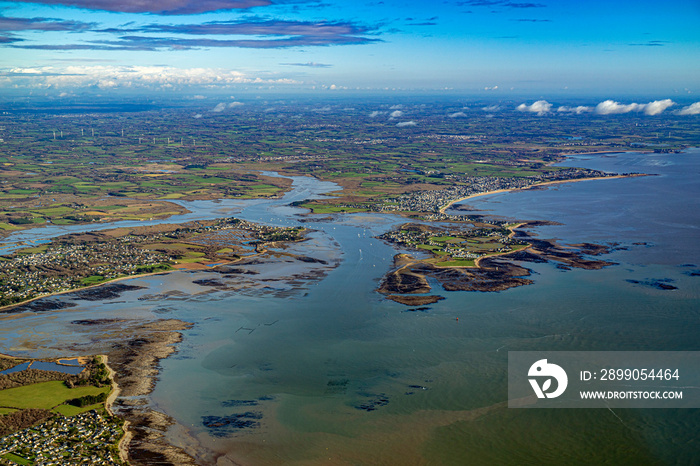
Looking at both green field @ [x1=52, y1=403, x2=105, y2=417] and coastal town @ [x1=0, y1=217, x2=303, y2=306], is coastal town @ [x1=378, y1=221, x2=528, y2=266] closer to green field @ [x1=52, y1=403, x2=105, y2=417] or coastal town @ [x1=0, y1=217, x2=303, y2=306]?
coastal town @ [x1=0, y1=217, x2=303, y2=306]

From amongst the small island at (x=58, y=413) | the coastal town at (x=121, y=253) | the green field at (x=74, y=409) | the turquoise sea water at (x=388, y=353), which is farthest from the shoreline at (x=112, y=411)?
the coastal town at (x=121, y=253)

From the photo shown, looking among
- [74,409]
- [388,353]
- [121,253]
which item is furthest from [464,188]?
[74,409]

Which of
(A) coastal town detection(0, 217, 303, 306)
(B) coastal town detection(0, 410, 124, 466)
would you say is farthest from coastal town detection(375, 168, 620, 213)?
(B) coastal town detection(0, 410, 124, 466)

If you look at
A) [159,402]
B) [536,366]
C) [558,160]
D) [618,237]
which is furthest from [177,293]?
[558,160]

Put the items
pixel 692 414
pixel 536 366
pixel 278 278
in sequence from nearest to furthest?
pixel 692 414 → pixel 536 366 → pixel 278 278

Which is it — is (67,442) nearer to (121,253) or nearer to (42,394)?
(42,394)

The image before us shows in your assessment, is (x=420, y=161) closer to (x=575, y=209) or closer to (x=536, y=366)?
(x=575, y=209)

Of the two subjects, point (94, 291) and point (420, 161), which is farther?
point (420, 161)
